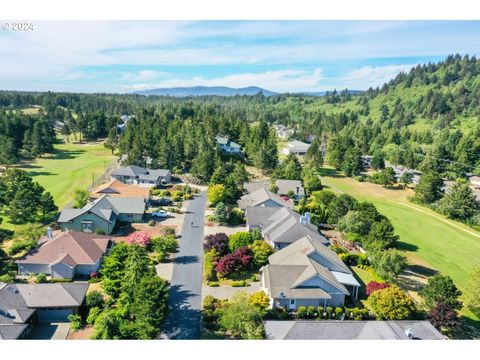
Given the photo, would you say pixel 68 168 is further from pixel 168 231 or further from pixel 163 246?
pixel 163 246

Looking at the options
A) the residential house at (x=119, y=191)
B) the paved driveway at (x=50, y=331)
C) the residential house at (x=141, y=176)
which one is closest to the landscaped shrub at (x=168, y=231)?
the residential house at (x=119, y=191)

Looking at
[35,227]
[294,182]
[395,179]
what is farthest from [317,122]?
[35,227]

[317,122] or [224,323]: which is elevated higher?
[317,122]

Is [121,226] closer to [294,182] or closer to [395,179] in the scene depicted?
[294,182]

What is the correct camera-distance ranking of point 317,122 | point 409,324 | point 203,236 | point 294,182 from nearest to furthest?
point 409,324 → point 203,236 → point 294,182 → point 317,122

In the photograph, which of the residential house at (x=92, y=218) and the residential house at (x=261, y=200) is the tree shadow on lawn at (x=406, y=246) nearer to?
the residential house at (x=261, y=200)

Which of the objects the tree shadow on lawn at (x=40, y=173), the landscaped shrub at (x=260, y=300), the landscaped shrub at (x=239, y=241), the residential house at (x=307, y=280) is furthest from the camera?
the tree shadow on lawn at (x=40, y=173)
